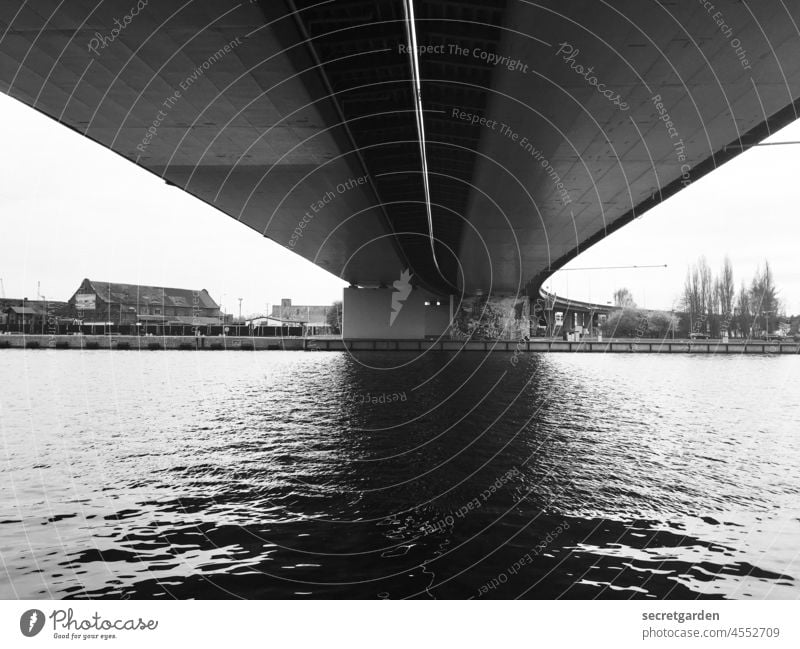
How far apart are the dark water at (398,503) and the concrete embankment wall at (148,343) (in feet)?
274

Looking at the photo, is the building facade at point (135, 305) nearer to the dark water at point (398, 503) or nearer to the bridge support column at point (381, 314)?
the bridge support column at point (381, 314)

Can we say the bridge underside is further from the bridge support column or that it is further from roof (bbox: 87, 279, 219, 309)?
roof (bbox: 87, 279, 219, 309)

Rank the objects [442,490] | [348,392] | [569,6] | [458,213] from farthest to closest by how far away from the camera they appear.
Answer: [458,213], [348,392], [569,6], [442,490]

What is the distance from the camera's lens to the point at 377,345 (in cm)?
9794

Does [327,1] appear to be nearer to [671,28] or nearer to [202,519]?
[671,28]

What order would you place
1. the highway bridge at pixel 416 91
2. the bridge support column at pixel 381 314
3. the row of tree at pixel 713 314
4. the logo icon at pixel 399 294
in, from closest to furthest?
the highway bridge at pixel 416 91 < the row of tree at pixel 713 314 < the logo icon at pixel 399 294 < the bridge support column at pixel 381 314

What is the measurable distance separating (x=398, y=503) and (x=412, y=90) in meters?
12.1

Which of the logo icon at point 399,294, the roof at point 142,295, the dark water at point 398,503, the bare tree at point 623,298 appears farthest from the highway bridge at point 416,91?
the bare tree at point 623,298

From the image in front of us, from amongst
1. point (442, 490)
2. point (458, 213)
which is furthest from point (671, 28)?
point (458, 213)

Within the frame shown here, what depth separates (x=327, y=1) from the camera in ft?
42.7

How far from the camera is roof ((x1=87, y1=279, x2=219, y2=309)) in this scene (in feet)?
326
